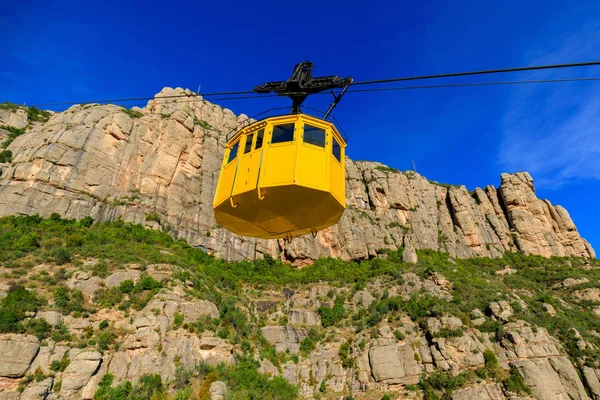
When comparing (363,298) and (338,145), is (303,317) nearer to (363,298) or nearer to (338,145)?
(363,298)

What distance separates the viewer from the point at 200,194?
178 feet

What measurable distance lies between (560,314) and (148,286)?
154 ft

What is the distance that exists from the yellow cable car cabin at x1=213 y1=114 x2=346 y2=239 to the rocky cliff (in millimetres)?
29520

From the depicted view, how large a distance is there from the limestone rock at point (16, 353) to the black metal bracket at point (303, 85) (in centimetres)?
2576

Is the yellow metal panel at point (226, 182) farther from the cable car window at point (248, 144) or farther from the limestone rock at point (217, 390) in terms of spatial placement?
the limestone rock at point (217, 390)

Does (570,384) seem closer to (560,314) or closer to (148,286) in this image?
(560,314)

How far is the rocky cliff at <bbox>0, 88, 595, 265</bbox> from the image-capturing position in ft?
145

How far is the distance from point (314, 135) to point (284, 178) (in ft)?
5.58

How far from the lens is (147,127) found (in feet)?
183

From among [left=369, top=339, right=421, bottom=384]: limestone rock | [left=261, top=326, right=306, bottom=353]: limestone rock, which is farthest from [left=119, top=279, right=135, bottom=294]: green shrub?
[left=369, top=339, right=421, bottom=384]: limestone rock

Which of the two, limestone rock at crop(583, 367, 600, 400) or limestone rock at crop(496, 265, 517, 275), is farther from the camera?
limestone rock at crop(496, 265, 517, 275)

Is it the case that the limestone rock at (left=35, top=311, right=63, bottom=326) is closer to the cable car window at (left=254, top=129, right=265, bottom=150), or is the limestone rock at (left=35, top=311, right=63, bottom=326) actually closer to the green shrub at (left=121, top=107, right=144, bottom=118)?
the cable car window at (left=254, top=129, right=265, bottom=150)

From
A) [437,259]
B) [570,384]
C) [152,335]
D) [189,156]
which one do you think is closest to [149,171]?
[189,156]

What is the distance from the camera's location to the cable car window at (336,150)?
8727 millimetres
